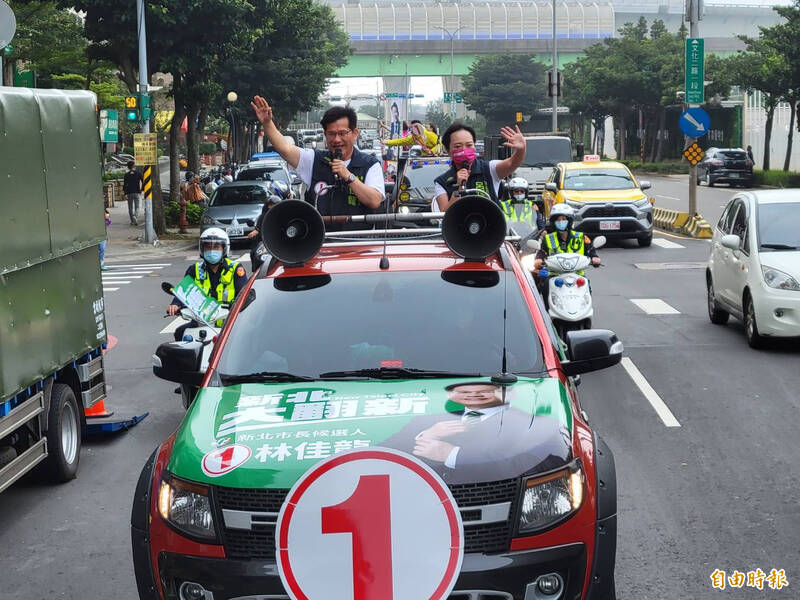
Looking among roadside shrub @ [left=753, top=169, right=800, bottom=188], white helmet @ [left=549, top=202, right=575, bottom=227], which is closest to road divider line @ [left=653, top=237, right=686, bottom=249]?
white helmet @ [left=549, top=202, right=575, bottom=227]

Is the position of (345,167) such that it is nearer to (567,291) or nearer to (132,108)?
(567,291)

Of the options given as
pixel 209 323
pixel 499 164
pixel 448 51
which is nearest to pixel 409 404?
pixel 499 164

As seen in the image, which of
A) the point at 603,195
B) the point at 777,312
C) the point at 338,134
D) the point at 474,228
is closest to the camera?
the point at 474,228

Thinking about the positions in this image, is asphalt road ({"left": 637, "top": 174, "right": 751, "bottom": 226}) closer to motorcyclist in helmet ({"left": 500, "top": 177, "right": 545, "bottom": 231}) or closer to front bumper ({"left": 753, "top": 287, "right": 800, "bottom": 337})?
motorcyclist in helmet ({"left": 500, "top": 177, "right": 545, "bottom": 231})

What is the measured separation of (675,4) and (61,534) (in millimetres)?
147305

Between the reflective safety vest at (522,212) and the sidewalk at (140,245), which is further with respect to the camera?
the sidewalk at (140,245)

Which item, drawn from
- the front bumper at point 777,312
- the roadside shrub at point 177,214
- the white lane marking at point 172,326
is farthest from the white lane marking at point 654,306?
the roadside shrub at point 177,214

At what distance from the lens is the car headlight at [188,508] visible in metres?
4.45

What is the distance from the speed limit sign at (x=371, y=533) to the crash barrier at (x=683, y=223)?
24.8 m

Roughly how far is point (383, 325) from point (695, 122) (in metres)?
22.4

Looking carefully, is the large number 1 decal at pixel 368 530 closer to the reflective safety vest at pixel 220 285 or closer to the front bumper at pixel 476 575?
the front bumper at pixel 476 575

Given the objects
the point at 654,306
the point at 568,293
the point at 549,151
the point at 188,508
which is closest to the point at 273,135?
the point at 188,508

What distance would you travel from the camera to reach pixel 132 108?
29.0 meters

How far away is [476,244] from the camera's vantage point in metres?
6.12
